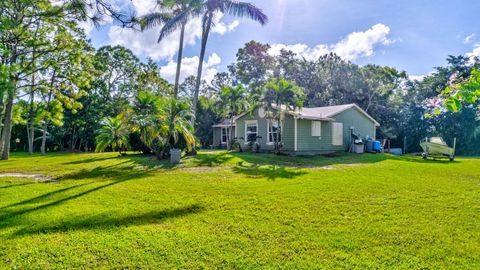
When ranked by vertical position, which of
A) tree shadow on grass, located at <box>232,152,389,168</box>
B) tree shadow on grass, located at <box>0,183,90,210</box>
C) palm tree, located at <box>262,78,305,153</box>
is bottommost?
tree shadow on grass, located at <box>0,183,90,210</box>

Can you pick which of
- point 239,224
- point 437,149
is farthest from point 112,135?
point 437,149

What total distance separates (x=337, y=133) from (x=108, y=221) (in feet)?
55.4

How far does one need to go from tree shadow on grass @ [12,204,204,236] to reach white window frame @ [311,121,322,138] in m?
13.5

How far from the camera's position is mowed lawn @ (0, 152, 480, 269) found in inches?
128

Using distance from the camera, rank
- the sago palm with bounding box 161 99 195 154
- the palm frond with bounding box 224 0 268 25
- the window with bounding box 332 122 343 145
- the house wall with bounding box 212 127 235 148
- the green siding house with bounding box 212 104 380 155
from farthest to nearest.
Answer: the house wall with bounding box 212 127 235 148 → the window with bounding box 332 122 343 145 → the green siding house with bounding box 212 104 380 155 → the palm frond with bounding box 224 0 268 25 → the sago palm with bounding box 161 99 195 154

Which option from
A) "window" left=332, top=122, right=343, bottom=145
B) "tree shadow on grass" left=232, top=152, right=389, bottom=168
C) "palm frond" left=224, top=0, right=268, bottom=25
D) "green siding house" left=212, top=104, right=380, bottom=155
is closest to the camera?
"tree shadow on grass" left=232, top=152, right=389, bottom=168

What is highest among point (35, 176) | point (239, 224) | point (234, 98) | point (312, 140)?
point (234, 98)

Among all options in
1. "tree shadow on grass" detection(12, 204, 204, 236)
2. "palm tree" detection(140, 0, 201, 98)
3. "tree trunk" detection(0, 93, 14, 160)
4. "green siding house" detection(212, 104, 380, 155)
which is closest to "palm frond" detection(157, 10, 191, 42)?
"palm tree" detection(140, 0, 201, 98)

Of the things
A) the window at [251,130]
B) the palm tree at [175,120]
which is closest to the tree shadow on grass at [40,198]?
the palm tree at [175,120]

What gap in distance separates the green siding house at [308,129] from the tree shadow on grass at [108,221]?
12294 millimetres

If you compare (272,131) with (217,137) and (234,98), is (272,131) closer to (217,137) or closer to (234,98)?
(234,98)

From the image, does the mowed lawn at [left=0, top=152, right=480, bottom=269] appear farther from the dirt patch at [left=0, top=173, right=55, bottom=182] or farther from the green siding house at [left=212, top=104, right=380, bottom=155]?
the green siding house at [left=212, top=104, right=380, bottom=155]

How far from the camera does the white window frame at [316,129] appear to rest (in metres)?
17.6

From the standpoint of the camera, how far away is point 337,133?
18969 mm
